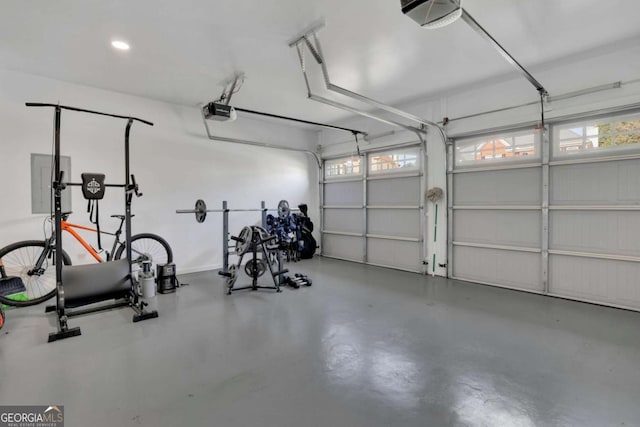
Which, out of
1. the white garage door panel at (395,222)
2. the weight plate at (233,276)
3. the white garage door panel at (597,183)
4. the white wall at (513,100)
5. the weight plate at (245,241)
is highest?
the white wall at (513,100)

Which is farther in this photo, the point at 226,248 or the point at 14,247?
the point at 226,248

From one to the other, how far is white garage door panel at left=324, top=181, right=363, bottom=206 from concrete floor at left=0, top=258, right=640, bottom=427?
3.24 metres

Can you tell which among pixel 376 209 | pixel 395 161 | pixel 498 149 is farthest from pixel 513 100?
pixel 376 209

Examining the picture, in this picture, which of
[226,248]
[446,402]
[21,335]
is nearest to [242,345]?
[446,402]

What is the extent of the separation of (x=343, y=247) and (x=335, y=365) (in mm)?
4765

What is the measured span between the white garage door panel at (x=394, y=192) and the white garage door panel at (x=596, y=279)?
7.69 feet

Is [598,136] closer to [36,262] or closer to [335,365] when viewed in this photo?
[335,365]

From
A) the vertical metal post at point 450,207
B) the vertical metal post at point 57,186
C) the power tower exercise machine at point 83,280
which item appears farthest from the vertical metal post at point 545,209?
the vertical metal post at point 57,186

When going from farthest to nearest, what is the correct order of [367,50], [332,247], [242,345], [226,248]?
[332,247]
[226,248]
[367,50]
[242,345]

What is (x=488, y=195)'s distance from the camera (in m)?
4.80

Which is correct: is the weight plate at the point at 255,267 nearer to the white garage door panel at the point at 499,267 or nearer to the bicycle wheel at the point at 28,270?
the bicycle wheel at the point at 28,270

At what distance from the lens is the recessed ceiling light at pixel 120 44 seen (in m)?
3.35

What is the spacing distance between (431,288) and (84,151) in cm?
567

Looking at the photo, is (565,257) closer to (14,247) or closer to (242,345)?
(242,345)
